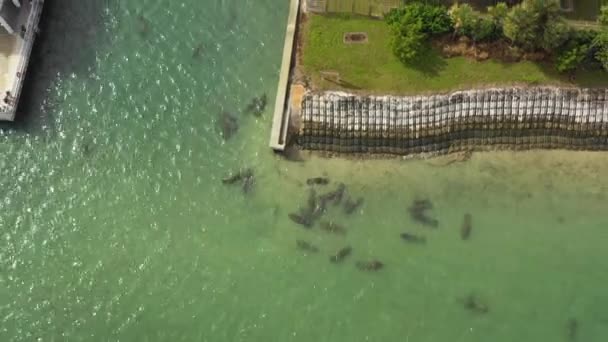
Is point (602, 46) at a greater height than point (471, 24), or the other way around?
point (471, 24)

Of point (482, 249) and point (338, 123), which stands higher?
point (338, 123)

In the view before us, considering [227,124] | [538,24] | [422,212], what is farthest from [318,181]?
[538,24]

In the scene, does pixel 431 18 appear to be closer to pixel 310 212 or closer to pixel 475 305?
pixel 310 212

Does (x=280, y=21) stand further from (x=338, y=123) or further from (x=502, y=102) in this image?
(x=502, y=102)

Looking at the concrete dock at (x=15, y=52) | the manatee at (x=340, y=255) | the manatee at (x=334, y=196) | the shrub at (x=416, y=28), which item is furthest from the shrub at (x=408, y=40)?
the concrete dock at (x=15, y=52)

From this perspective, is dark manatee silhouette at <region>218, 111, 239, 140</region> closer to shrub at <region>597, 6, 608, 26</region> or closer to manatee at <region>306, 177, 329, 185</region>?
manatee at <region>306, 177, 329, 185</region>

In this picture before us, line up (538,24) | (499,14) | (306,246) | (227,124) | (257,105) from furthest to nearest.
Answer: (257,105) → (227,124) → (499,14) → (306,246) → (538,24)

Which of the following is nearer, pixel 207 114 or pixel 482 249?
pixel 482 249

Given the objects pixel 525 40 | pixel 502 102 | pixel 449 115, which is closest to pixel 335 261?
pixel 449 115
